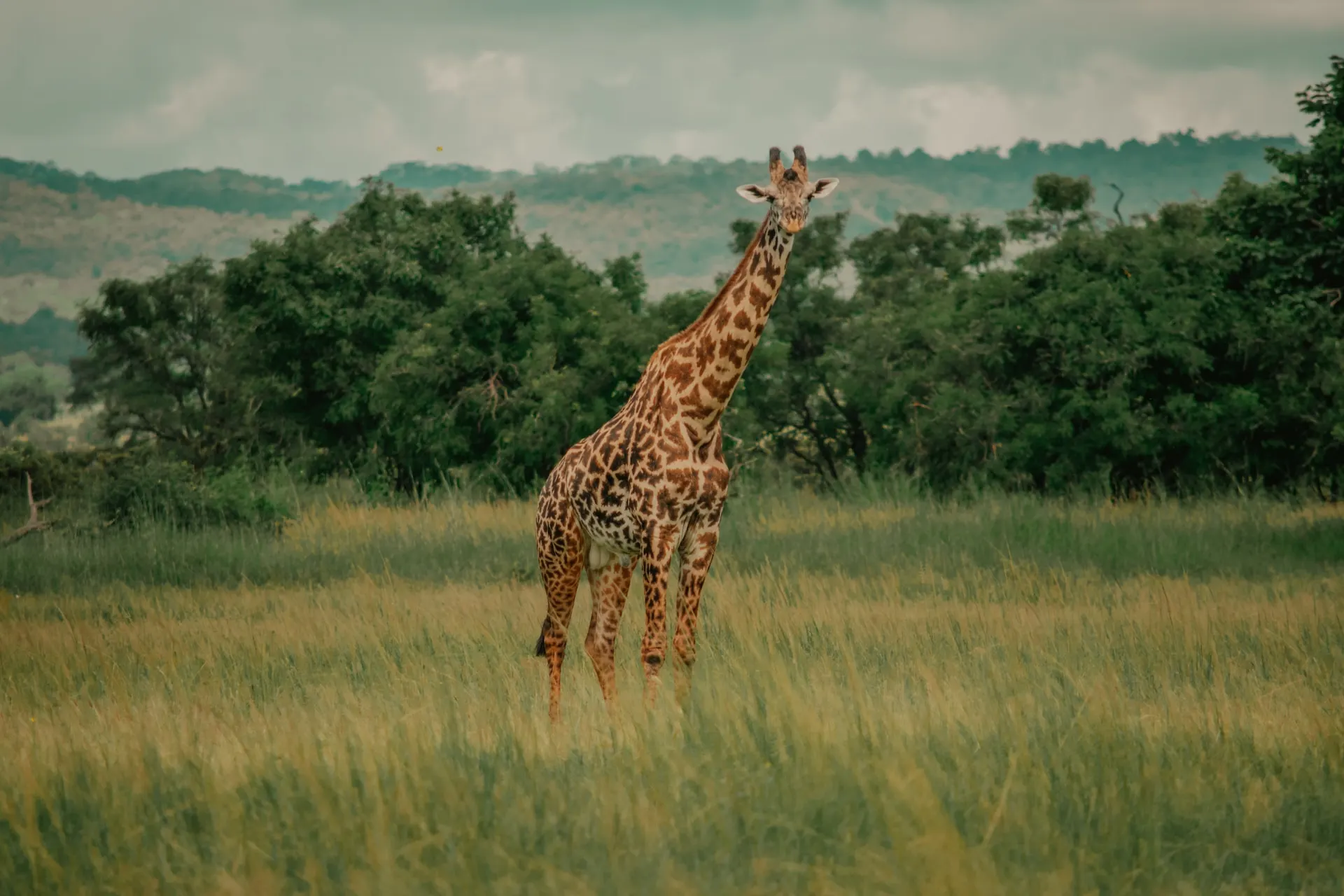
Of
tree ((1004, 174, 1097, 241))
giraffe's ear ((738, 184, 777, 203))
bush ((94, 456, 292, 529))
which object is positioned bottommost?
bush ((94, 456, 292, 529))

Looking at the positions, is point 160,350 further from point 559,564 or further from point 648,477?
point 648,477

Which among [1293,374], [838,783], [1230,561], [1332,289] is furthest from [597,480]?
[1293,374]

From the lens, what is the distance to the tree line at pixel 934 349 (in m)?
20.3

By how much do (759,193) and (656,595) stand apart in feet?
7.40

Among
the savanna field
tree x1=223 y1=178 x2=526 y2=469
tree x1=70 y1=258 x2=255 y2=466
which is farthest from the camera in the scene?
tree x1=70 y1=258 x2=255 y2=466

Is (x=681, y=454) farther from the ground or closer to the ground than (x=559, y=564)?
farther from the ground

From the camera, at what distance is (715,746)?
19.7 feet

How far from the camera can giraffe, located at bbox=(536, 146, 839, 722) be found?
7629 mm

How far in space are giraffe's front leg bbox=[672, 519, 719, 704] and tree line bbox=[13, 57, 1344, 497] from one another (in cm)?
951

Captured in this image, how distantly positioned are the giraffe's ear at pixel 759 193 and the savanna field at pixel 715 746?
245 cm

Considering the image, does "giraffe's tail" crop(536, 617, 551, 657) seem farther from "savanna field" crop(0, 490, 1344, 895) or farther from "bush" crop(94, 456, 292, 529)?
"bush" crop(94, 456, 292, 529)

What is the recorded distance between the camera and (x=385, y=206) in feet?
96.5

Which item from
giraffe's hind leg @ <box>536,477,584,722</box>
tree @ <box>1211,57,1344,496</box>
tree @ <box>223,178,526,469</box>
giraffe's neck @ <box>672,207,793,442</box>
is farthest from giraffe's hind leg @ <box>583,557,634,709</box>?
tree @ <box>223,178,526,469</box>

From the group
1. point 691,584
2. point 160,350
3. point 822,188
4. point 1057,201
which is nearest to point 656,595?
point 691,584
